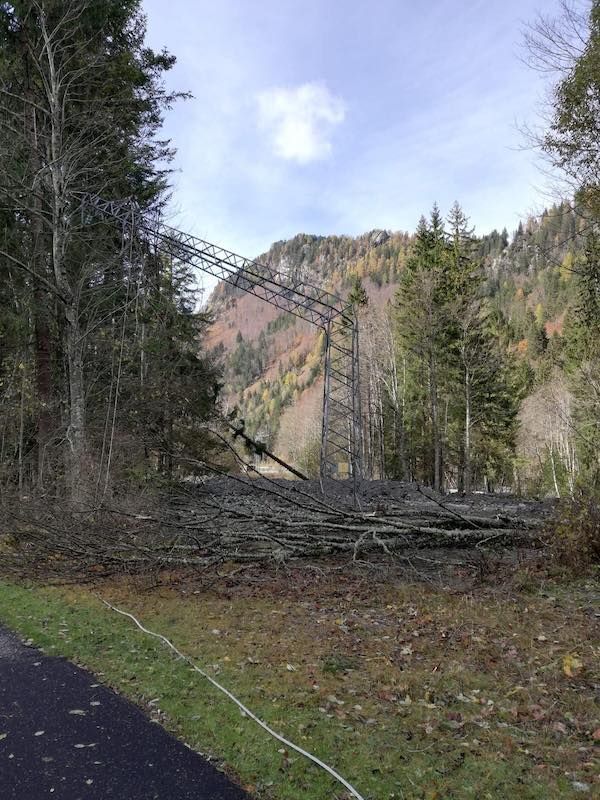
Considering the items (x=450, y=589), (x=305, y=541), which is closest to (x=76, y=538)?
(x=305, y=541)

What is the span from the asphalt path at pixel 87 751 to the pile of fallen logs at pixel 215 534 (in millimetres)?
2737

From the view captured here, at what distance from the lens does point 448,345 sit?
79.5 ft

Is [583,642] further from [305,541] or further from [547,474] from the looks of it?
[547,474]

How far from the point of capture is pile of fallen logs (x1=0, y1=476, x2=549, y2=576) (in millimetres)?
6938

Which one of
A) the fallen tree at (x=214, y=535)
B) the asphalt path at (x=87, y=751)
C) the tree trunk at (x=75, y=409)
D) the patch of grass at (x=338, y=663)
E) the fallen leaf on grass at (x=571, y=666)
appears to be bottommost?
the asphalt path at (x=87, y=751)

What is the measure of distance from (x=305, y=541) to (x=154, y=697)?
3671mm

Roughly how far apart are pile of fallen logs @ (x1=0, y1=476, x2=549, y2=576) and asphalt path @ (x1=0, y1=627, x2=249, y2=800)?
2.74 meters

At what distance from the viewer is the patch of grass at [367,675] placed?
300 centimetres

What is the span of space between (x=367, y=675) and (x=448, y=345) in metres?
21.4

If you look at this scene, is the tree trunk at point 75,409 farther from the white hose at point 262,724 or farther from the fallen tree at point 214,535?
the white hose at point 262,724

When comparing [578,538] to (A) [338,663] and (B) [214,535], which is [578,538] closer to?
(A) [338,663]

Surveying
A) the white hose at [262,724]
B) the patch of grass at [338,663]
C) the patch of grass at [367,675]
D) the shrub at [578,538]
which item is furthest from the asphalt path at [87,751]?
the shrub at [578,538]

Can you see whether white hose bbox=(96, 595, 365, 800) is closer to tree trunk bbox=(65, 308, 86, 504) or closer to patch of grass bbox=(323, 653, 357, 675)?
patch of grass bbox=(323, 653, 357, 675)

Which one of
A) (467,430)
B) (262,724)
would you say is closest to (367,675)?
(262,724)
